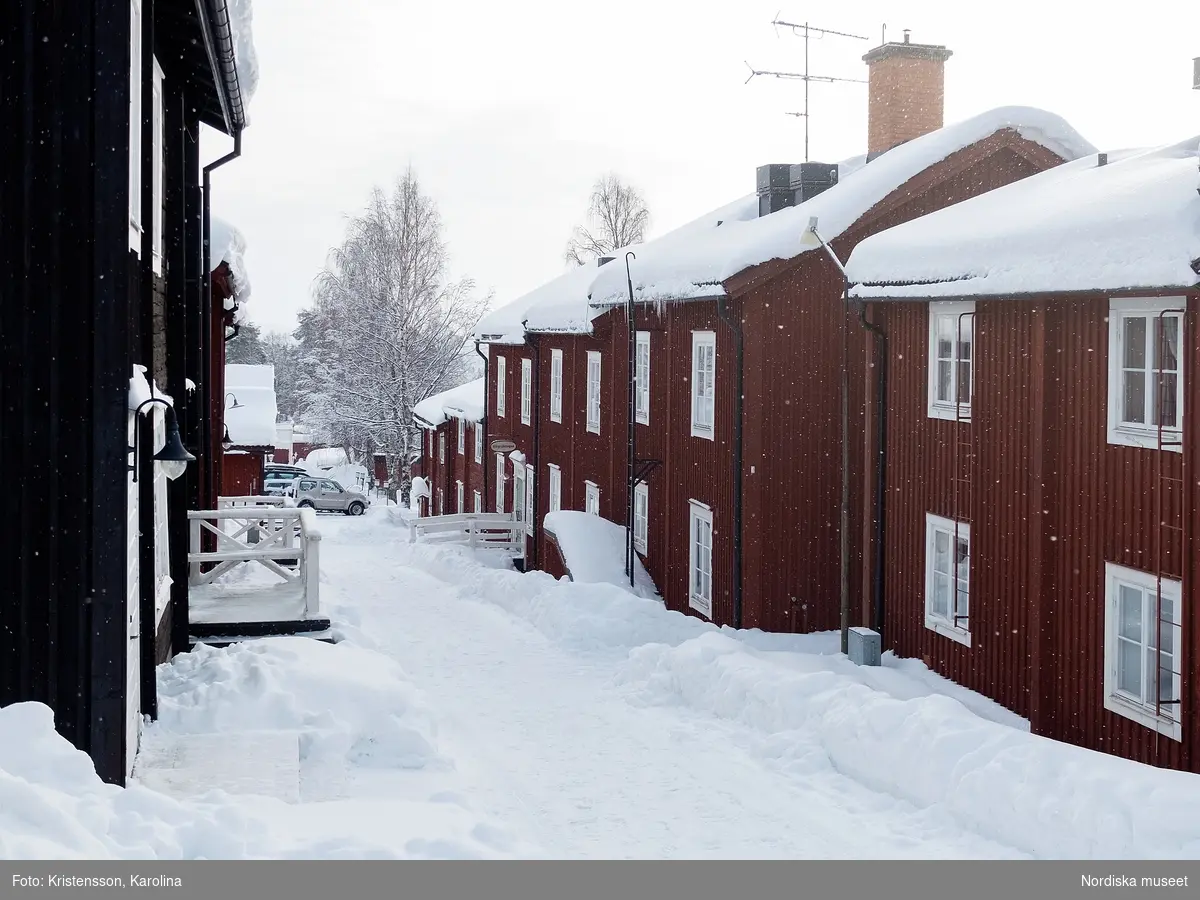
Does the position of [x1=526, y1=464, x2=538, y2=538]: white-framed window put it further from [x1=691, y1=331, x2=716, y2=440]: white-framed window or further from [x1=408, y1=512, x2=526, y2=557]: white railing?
[x1=691, y1=331, x2=716, y2=440]: white-framed window

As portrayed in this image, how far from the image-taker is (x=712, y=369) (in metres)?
17.1

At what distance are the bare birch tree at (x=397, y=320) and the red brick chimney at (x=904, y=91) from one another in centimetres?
2371

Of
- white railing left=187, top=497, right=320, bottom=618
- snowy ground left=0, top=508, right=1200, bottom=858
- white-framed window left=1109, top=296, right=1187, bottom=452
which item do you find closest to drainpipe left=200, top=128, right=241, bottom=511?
white railing left=187, top=497, right=320, bottom=618

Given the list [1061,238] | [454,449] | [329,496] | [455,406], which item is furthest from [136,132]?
[329,496]

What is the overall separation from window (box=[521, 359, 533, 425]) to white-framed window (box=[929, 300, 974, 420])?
50.1 feet

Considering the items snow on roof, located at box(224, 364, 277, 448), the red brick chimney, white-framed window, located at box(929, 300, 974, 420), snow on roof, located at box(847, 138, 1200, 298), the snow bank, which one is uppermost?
the red brick chimney

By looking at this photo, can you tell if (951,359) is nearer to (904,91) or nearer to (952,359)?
(952,359)

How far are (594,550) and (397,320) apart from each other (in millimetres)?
22740

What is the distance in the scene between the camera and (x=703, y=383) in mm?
17500

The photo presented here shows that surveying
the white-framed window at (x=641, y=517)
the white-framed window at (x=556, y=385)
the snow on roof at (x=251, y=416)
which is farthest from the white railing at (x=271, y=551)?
the snow on roof at (x=251, y=416)

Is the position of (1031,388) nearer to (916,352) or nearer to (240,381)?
(916,352)

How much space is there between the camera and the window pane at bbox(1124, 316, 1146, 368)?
10.1m

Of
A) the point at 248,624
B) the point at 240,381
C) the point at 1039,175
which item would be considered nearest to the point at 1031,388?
the point at 1039,175

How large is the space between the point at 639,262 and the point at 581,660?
7.17 metres
